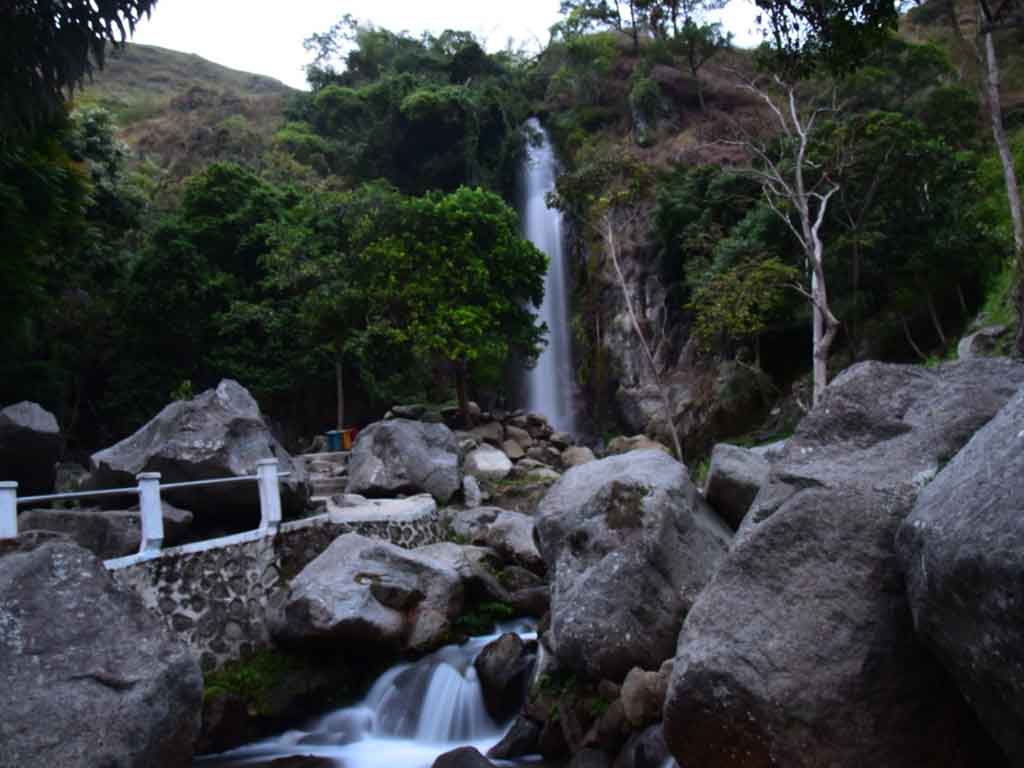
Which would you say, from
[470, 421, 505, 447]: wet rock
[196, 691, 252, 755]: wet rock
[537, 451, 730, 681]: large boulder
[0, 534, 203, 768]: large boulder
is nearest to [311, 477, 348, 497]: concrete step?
[470, 421, 505, 447]: wet rock

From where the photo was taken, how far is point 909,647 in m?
4.62

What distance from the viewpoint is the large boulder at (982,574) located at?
3416 millimetres

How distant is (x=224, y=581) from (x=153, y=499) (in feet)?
4.98

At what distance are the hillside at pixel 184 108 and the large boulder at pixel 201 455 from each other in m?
14.3

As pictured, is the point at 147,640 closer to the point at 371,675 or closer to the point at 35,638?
the point at 35,638

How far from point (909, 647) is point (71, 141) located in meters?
23.0

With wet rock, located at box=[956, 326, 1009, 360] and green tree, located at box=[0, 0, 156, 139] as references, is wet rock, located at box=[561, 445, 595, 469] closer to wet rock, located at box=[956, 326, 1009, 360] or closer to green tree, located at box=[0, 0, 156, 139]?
wet rock, located at box=[956, 326, 1009, 360]

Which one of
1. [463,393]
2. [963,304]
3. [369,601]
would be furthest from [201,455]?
[963,304]

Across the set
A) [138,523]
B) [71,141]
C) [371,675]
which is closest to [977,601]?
[371,675]

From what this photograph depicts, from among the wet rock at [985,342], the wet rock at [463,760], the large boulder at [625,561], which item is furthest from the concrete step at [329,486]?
the wet rock at [985,342]

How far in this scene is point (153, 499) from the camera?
938 centimetres

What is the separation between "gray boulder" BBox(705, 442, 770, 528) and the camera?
9156mm

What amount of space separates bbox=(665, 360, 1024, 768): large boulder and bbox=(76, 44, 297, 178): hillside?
22.3 m

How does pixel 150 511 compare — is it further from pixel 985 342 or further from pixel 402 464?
pixel 985 342
